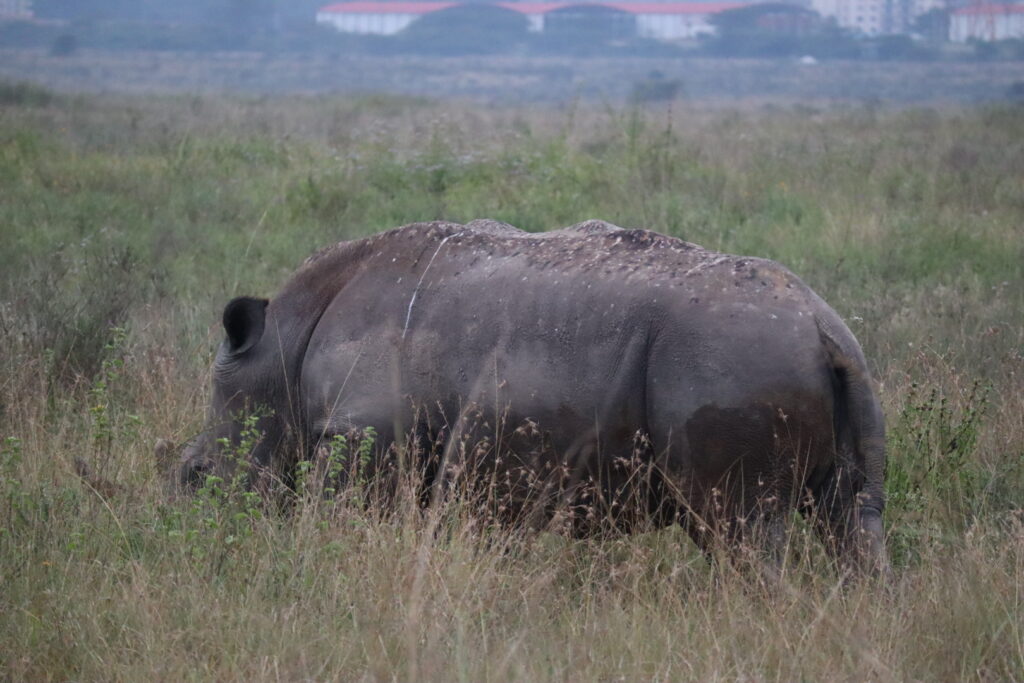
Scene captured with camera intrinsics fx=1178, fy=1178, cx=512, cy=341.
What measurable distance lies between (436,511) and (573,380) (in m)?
0.71

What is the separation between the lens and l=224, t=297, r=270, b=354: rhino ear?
16.6ft

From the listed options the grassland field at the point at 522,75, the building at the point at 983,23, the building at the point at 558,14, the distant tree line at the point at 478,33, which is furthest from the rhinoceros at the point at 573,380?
the building at the point at 558,14

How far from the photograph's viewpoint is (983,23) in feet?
273

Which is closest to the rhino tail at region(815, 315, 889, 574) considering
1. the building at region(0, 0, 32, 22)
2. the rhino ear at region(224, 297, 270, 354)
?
the rhino ear at region(224, 297, 270, 354)

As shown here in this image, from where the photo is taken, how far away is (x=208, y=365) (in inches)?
275

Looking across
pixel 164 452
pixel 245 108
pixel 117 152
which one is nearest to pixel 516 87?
A: pixel 245 108

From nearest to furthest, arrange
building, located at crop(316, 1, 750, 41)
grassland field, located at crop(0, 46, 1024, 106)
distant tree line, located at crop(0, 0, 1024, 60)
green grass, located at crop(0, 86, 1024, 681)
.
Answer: green grass, located at crop(0, 86, 1024, 681) → grassland field, located at crop(0, 46, 1024, 106) → distant tree line, located at crop(0, 0, 1024, 60) → building, located at crop(316, 1, 750, 41)

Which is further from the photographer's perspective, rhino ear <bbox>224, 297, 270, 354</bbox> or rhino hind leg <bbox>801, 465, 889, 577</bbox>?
rhino ear <bbox>224, 297, 270, 354</bbox>

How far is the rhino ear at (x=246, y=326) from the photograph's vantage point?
16.6 feet

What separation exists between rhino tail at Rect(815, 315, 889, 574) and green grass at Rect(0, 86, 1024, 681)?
15cm

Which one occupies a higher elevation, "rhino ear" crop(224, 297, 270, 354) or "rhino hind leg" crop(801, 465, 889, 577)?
"rhino ear" crop(224, 297, 270, 354)

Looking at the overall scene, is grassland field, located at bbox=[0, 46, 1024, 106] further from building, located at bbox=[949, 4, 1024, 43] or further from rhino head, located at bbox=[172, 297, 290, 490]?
rhino head, located at bbox=[172, 297, 290, 490]

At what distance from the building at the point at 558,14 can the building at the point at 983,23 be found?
784 inches

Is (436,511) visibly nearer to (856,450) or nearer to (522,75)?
(856,450)
